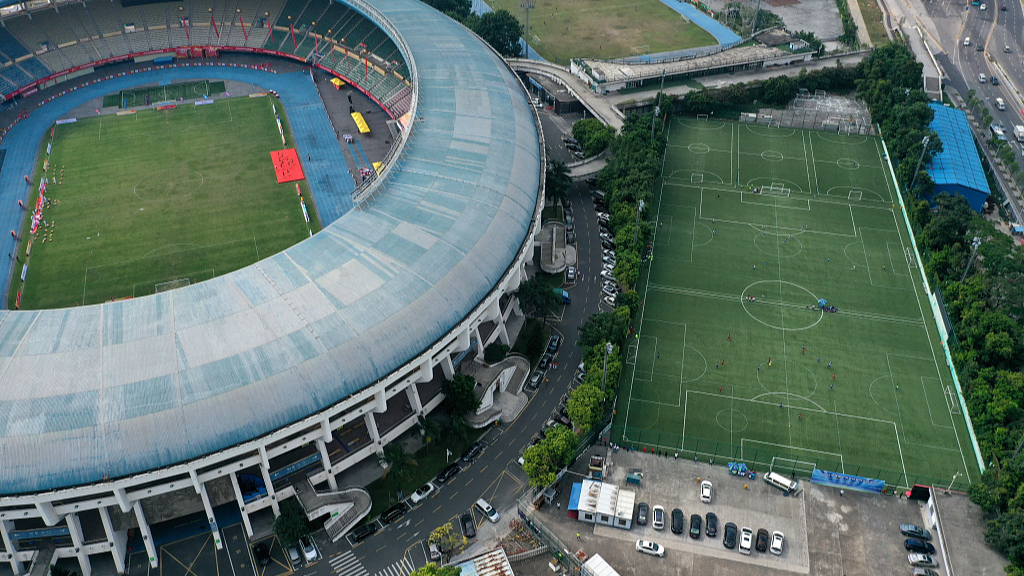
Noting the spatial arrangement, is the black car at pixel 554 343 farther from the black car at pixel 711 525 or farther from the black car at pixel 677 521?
the black car at pixel 711 525

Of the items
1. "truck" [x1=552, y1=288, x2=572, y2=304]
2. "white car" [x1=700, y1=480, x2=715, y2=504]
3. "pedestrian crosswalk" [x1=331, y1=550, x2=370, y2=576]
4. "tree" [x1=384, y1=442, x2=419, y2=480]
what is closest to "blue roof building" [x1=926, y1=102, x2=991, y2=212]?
"truck" [x1=552, y1=288, x2=572, y2=304]

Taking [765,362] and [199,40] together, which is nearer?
[765,362]

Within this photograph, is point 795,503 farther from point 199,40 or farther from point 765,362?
point 199,40

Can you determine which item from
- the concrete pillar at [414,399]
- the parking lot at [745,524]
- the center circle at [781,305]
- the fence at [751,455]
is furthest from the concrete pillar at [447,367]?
the center circle at [781,305]

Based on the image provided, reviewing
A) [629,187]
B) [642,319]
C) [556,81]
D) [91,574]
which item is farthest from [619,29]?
[91,574]

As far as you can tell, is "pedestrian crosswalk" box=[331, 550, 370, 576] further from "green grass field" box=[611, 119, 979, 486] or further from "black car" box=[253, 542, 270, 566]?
"green grass field" box=[611, 119, 979, 486]

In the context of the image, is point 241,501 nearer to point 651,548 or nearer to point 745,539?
point 651,548
